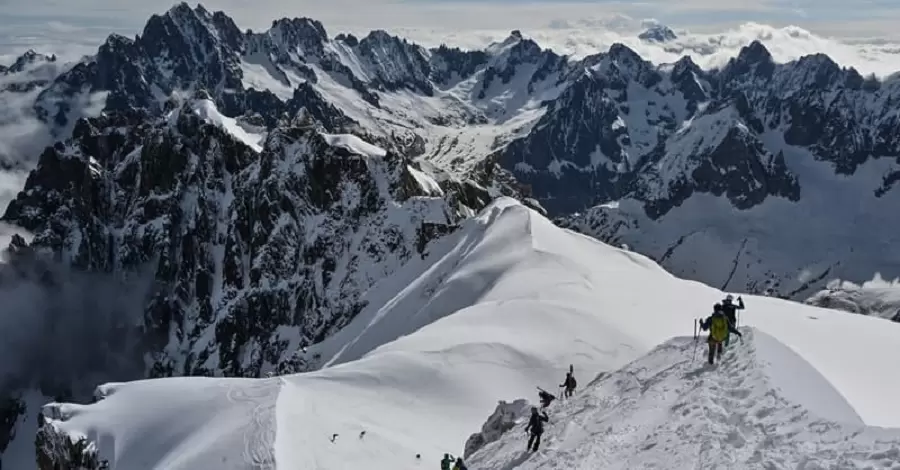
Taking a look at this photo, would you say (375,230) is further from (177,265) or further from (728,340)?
(728,340)

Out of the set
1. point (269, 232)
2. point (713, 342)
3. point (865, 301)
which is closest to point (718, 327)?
point (713, 342)

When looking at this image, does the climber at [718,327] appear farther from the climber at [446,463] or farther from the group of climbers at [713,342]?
the climber at [446,463]

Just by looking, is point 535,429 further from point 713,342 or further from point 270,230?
point 270,230

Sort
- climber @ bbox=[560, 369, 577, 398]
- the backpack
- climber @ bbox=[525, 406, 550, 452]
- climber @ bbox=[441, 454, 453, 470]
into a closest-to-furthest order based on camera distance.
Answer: climber @ bbox=[525, 406, 550, 452] → climber @ bbox=[441, 454, 453, 470] → the backpack → climber @ bbox=[560, 369, 577, 398]

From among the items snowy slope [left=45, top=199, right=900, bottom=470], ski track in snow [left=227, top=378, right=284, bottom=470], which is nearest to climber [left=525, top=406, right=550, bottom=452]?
snowy slope [left=45, top=199, right=900, bottom=470]

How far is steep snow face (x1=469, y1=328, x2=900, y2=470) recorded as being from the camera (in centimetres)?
2309

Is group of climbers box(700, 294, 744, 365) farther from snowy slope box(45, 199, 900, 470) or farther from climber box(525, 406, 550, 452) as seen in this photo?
climber box(525, 406, 550, 452)

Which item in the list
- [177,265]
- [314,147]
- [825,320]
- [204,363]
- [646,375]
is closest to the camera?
[646,375]

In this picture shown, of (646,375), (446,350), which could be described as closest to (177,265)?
(446,350)

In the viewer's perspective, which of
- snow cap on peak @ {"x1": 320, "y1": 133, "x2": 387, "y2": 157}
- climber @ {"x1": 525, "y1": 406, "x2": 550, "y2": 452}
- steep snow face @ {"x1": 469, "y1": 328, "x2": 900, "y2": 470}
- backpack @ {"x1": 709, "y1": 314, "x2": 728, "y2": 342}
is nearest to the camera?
steep snow face @ {"x1": 469, "y1": 328, "x2": 900, "y2": 470}

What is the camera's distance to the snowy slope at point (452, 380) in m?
38.8

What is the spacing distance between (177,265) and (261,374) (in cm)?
7114

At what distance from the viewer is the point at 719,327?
31.4 m

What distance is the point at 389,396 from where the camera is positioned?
161 ft
